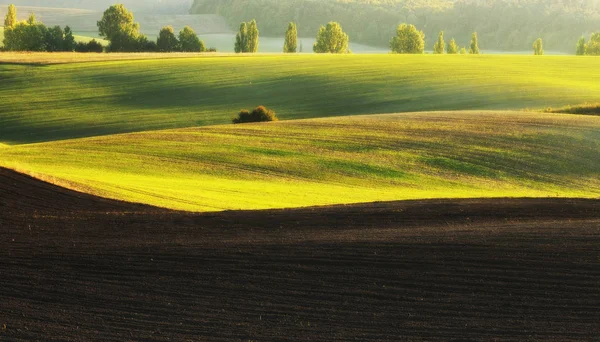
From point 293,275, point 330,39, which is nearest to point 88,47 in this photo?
point 330,39

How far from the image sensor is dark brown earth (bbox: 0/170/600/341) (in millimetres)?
11883

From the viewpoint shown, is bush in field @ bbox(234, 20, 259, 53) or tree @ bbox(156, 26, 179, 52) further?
bush in field @ bbox(234, 20, 259, 53)

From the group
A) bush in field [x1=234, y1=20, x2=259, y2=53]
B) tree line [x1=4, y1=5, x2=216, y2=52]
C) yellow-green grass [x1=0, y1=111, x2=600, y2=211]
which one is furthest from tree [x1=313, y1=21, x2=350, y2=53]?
yellow-green grass [x1=0, y1=111, x2=600, y2=211]

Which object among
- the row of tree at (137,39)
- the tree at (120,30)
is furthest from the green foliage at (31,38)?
the row of tree at (137,39)

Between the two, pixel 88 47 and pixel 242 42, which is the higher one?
pixel 242 42

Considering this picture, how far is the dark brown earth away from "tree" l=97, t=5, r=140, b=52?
86.7 m

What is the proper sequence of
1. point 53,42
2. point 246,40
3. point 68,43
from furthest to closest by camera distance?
1. point 246,40
2. point 68,43
3. point 53,42

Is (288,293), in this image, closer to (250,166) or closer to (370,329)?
(370,329)

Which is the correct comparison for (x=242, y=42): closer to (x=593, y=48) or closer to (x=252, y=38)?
(x=252, y=38)

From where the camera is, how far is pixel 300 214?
1983 cm

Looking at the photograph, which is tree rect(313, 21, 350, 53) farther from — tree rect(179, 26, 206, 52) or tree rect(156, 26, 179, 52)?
tree rect(156, 26, 179, 52)

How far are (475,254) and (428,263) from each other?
110 centimetres

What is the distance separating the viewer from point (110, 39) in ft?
352

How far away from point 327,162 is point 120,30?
80.3 metres
